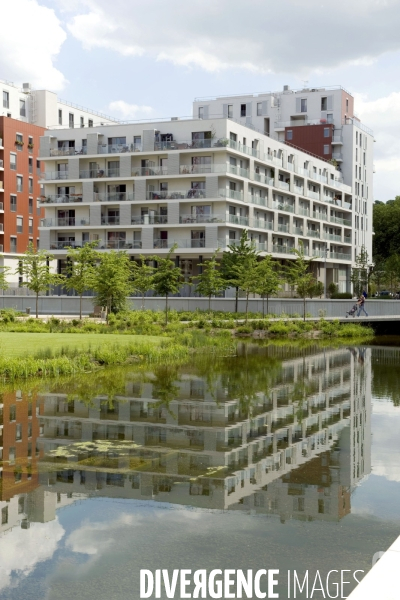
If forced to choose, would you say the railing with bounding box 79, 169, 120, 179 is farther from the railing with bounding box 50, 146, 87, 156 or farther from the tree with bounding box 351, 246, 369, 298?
the tree with bounding box 351, 246, 369, 298

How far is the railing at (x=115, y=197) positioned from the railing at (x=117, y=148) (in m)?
4.18

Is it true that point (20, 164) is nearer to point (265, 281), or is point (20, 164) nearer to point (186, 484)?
point (265, 281)

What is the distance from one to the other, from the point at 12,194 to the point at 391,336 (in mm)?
50138

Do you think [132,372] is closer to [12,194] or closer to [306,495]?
[306,495]

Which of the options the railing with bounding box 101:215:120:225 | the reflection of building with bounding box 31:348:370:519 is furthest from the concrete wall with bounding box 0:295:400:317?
the reflection of building with bounding box 31:348:370:519

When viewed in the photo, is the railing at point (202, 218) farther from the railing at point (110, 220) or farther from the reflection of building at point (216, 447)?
the reflection of building at point (216, 447)

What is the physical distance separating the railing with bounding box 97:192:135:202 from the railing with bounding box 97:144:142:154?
418 centimetres

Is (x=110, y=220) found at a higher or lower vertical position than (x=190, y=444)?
higher

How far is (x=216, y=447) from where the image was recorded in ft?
43.7

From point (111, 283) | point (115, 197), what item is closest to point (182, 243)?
point (115, 197)

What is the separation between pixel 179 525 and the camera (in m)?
8.92

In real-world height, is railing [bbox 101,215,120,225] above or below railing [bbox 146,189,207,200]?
below

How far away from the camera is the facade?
3297 inches

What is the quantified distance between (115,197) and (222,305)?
24622mm
